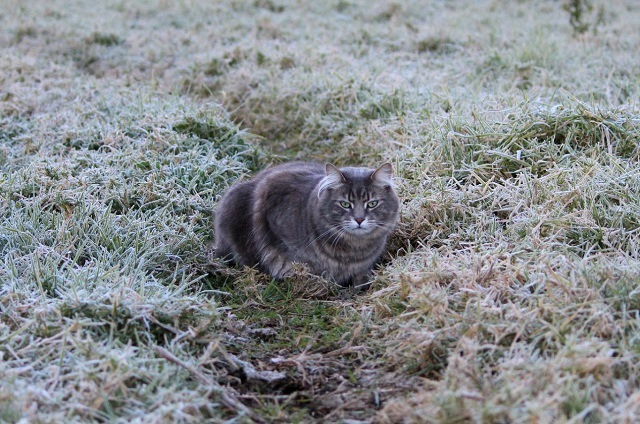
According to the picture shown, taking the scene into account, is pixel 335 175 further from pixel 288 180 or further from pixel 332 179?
pixel 288 180

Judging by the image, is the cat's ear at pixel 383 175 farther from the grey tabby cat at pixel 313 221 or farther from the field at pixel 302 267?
the field at pixel 302 267

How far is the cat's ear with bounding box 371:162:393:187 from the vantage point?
4250mm

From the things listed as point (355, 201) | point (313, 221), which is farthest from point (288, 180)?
point (355, 201)

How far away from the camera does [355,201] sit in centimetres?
421

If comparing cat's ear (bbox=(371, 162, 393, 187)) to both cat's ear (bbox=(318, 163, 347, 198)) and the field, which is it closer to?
cat's ear (bbox=(318, 163, 347, 198))

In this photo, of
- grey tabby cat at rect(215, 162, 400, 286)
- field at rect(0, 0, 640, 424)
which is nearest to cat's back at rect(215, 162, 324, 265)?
grey tabby cat at rect(215, 162, 400, 286)

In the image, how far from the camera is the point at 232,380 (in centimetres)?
329

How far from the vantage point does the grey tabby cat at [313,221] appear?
423 cm

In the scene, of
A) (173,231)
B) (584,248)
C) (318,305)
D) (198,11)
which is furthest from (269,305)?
(198,11)

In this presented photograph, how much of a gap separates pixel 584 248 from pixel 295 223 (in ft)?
5.30

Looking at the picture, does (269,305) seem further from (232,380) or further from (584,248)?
(584,248)

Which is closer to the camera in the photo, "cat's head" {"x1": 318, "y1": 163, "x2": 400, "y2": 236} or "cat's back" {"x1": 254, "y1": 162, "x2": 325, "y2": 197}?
"cat's head" {"x1": 318, "y1": 163, "x2": 400, "y2": 236}

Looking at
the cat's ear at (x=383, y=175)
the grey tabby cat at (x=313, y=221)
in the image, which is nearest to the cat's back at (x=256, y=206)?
the grey tabby cat at (x=313, y=221)

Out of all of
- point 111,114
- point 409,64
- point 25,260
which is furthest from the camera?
point 409,64
